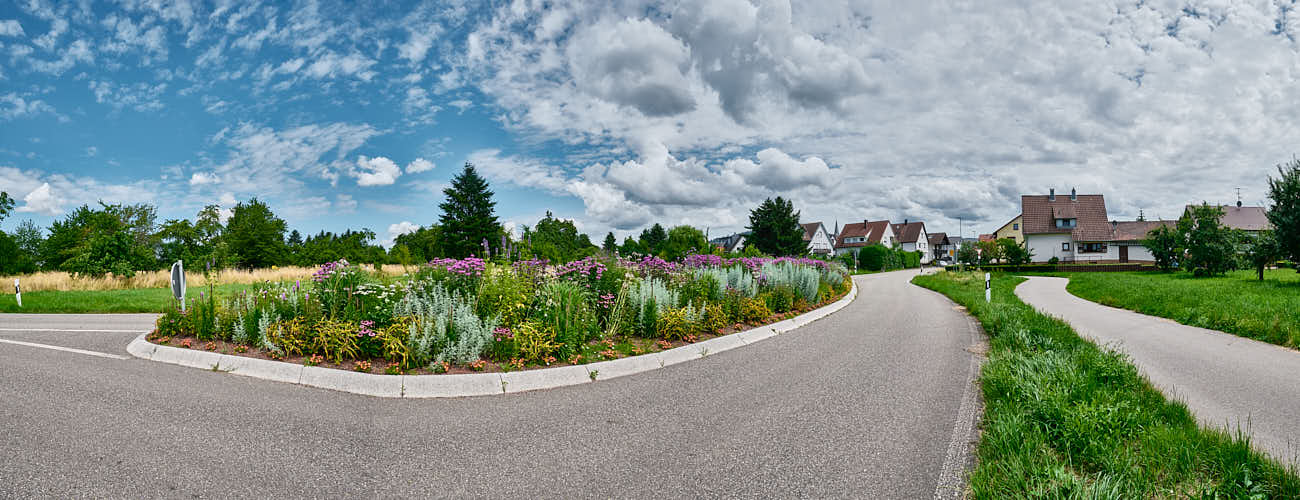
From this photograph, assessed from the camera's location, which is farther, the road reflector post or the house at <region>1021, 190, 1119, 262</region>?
the house at <region>1021, 190, 1119, 262</region>

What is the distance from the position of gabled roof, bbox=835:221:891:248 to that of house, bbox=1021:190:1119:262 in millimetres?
27708

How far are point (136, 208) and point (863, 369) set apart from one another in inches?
2185

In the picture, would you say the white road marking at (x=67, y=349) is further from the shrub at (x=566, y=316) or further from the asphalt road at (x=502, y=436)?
the shrub at (x=566, y=316)

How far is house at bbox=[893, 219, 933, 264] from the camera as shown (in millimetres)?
91250

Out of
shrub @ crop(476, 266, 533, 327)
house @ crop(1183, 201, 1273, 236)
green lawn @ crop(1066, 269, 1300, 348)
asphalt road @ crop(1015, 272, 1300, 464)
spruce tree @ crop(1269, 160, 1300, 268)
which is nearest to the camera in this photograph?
asphalt road @ crop(1015, 272, 1300, 464)

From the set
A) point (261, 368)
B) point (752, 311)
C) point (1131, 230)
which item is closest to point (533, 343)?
point (261, 368)

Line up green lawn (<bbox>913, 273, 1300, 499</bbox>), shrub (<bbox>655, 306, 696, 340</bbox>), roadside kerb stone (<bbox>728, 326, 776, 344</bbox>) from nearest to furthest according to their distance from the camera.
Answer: green lawn (<bbox>913, 273, 1300, 499</bbox>) < shrub (<bbox>655, 306, 696, 340</bbox>) < roadside kerb stone (<bbox>728, 326, 776, 344</bbox>)

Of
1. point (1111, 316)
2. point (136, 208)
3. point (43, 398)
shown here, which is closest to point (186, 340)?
point (43, 398)

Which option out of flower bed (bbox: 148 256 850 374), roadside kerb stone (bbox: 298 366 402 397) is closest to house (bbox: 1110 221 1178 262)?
flower bed (bbox: 148 256 850 374)

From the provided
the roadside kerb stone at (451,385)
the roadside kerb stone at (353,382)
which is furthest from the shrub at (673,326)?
the roadside kerb stone at (353,382)

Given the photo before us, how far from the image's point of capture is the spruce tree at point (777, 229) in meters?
47.1

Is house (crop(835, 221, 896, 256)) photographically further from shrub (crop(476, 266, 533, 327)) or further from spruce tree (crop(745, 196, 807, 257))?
shrub (crop(476, 266, 533, 327))

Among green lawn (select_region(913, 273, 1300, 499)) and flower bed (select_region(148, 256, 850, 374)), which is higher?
flower bed (select_region(148, 256, 850, 374))

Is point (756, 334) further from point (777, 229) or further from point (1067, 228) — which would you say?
point (1067, 228)
